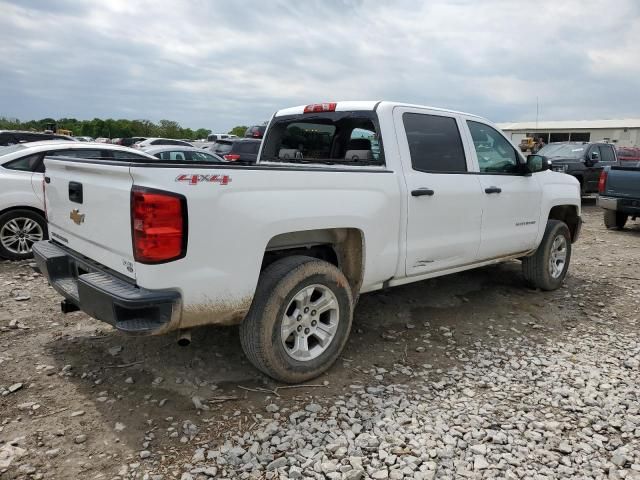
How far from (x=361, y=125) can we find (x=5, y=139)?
43.3ft

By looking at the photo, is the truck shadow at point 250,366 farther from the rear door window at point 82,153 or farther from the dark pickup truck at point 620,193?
the dark pickup truck at point 620,193

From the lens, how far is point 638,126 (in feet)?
151

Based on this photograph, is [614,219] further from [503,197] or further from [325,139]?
[325,139]

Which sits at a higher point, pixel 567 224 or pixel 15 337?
pixel 567 224

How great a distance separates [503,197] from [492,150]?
0.49m

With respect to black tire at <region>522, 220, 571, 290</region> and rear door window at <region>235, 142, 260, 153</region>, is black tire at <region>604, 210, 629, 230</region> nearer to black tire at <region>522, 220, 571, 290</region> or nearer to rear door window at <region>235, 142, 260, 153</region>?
black tire at <region>522, 220, 571, 290</region>

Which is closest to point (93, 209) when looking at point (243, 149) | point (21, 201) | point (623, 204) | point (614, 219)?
point (21, 201)

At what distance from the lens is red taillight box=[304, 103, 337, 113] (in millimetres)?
4563

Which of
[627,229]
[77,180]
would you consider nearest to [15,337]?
[77,180]

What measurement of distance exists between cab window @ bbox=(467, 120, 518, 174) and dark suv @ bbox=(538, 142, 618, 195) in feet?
31.9

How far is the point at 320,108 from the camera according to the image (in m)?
4.68

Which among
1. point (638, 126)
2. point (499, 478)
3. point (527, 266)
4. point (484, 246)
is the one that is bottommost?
point (499, 478)

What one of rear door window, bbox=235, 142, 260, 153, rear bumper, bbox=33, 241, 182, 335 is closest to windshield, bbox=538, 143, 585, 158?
rear door window, bbox=235, 142, 260, 153

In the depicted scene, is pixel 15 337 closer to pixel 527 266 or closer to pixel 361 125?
pixel 361 125
